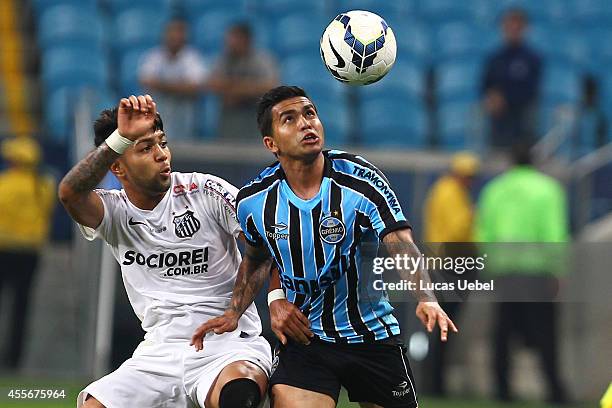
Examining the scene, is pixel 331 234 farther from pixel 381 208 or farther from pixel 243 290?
pixel 243 290

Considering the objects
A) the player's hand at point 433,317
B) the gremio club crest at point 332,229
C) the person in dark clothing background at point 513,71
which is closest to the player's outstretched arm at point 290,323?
the gremio club crest at point 332,229

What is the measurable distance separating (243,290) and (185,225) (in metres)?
0.47

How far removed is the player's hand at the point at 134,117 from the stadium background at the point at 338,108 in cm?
320

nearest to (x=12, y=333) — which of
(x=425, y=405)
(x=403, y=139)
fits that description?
(x=425, y=405)

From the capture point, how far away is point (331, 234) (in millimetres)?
5836

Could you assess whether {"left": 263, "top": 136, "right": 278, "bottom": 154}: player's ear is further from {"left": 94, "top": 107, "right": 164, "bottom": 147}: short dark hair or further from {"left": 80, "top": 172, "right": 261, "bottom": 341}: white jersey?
{"left": 94, "top": 107, "right": 164, "bottom": 147}: short dark hair

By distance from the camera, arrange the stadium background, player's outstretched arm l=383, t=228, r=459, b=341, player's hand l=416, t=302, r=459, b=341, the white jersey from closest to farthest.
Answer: player's hand l=416, t=302, r=459, b=341
player's outstretched arm l=383, t=228, r=459, b=341
the white jersey
the stadium background

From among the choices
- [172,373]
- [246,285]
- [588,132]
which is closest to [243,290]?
[246,285]

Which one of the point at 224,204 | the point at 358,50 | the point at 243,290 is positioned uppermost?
the point at 358,50

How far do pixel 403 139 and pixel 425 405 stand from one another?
468 centimetres

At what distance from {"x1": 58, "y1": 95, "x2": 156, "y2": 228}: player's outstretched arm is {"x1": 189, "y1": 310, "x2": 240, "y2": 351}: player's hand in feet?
2.75

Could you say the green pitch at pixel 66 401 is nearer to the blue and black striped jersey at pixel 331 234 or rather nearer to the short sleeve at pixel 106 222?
the blue and black striped jersey at pixel 331 234

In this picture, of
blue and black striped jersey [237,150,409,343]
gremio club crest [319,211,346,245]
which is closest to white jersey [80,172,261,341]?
blue and black striped jersey [237,150,409,343]

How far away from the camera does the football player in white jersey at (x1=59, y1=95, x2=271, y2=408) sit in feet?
19.5
